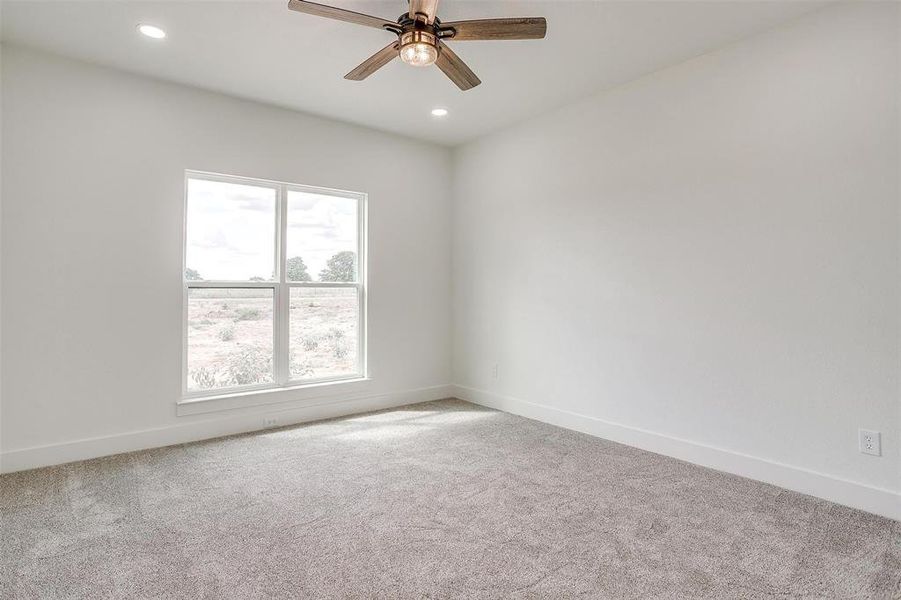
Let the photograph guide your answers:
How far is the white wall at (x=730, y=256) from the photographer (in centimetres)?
251

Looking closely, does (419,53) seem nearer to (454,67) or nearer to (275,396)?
(454,67)

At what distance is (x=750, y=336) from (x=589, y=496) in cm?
143

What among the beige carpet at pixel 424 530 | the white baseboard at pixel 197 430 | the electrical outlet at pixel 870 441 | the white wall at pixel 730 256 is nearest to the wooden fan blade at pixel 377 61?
the white wall at pixel 730 256

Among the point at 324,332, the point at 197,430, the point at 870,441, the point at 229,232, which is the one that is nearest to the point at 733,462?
the point at 870,441

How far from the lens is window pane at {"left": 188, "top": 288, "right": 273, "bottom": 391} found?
12.3 feet

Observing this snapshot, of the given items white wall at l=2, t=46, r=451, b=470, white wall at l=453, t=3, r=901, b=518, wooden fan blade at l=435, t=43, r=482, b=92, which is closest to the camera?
wooden fan blade at l=435, t=43, r=482, b=92

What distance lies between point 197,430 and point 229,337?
757 millimetres

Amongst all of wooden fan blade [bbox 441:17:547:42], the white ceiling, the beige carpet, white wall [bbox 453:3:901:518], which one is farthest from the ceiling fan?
the beige carpet

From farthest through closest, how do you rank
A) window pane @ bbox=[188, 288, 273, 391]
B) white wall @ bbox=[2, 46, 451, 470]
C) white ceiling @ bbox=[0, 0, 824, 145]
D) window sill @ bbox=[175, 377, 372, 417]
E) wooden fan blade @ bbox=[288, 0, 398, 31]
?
window pane @ bbox=[188, 288, 273, 391], window sill @ bbox=[175, 377, 372, 417], white wall @ bbox=[2, 46, 451, 470], white ceiling @ bbox=[0, 0, 824, 145], wooden fan blade @ bbox=[288, 0, 398, 31]

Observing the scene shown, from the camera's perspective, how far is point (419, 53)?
2.30 m

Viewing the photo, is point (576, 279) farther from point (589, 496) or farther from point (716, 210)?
point (589, 496)

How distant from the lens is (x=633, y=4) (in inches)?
103

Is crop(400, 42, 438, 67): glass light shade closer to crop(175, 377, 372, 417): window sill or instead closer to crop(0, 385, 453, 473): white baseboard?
crop(175, 377, 372, 417): window sill

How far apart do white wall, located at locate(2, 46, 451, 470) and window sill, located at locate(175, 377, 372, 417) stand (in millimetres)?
40
